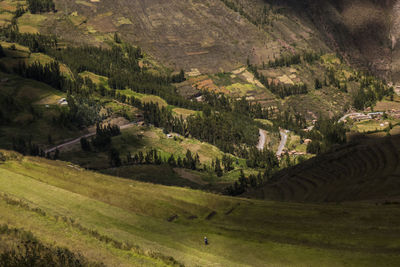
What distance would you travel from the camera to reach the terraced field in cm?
9781

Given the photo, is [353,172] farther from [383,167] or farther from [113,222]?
[113,222]

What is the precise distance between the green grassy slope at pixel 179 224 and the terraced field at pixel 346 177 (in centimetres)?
3157

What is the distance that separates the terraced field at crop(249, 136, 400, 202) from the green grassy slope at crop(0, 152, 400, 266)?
1243 inches

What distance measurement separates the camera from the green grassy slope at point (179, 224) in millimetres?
42219

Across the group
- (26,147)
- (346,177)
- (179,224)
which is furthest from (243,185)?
(26,147)

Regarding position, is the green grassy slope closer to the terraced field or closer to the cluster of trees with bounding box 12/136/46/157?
the terraced field

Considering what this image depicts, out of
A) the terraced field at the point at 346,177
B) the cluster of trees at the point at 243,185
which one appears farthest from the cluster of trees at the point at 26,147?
the terraced field at the point at 346,177

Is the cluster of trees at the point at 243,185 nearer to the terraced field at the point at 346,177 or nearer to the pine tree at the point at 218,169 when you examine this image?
the terraced field at the point at 346,177

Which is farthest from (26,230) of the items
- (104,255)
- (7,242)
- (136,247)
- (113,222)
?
(113,222)

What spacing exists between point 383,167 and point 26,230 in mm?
102890

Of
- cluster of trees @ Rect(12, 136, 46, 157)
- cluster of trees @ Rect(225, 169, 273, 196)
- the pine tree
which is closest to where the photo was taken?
cluster of trees @ Rect(225, 169, 273, 196)

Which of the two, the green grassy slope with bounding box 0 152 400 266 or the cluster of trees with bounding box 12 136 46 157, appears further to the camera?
the cluster of trees with bounding box 12 136 46 157

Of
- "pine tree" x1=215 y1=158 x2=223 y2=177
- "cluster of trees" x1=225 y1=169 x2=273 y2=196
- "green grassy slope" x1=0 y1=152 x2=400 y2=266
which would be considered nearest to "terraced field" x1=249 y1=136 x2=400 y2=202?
"cluster of trees" x1=225 y1=169 x2=273 y2=196

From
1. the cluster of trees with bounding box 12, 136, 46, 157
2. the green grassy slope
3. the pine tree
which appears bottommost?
the pine tree
